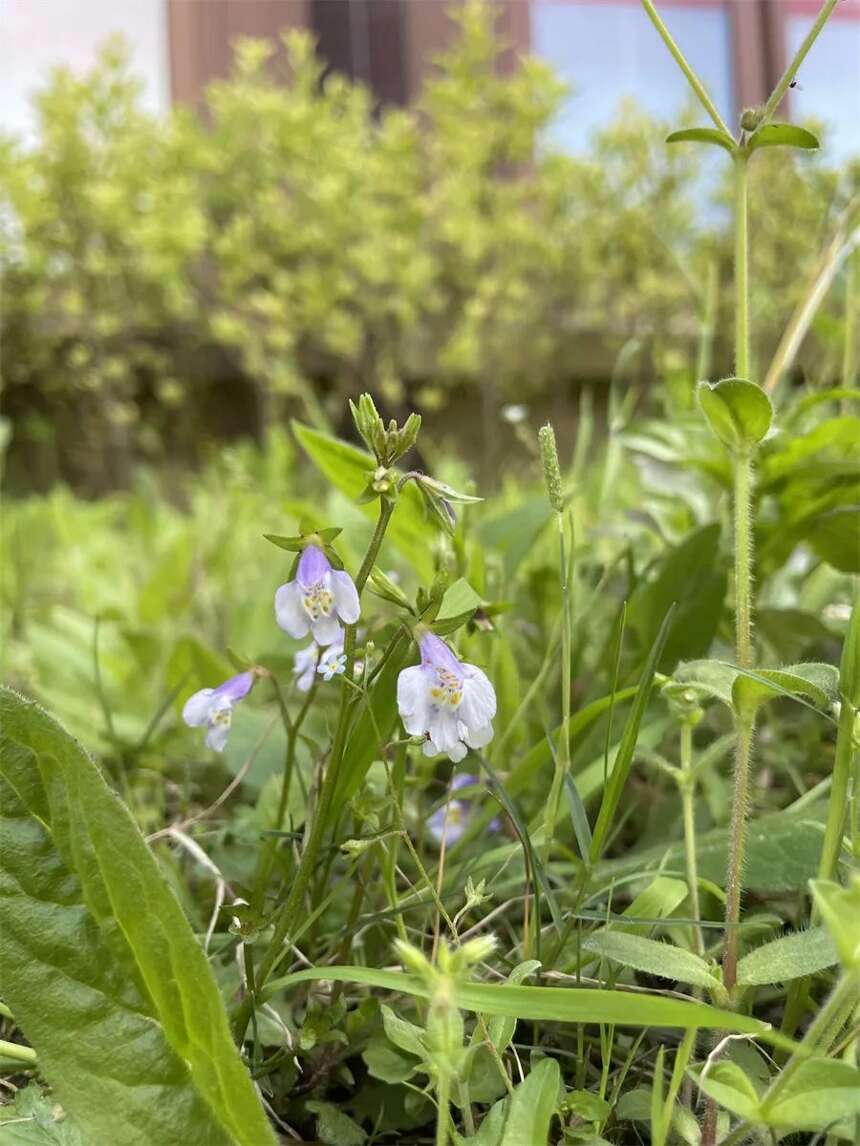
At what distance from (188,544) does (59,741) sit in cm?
112

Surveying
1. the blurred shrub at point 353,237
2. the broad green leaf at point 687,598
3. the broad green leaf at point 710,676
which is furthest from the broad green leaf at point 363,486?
the blurred shrub at point 353,237

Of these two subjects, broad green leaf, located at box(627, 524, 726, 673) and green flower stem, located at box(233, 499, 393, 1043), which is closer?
green flower stem, located at box(233, 499, 393, 1043)

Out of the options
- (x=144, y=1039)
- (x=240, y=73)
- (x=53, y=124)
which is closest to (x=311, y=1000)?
(x=144, y=1039)

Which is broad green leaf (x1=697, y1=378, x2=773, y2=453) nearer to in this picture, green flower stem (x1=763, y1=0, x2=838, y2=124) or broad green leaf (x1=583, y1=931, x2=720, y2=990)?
green flower stem (x1=763, y1=0, x2=838, y2=124)

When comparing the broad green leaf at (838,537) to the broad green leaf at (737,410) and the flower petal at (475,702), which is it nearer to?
the broad green leaf at (737,410)

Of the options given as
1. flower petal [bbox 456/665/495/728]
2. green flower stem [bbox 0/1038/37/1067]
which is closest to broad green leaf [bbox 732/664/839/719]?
flower petal [bbox 456/665/495/728]

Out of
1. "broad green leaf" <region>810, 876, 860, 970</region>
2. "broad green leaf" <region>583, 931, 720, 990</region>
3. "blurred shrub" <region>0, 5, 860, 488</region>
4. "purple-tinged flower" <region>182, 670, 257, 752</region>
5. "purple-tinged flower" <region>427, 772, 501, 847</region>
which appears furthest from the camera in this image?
"blurred shrub" <region>0, 5, 860, 488</region>

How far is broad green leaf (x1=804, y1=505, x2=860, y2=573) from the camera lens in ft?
2.56

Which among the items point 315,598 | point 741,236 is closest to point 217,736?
point 315,598

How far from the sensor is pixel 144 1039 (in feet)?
1.30

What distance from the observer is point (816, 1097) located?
332 millimetres

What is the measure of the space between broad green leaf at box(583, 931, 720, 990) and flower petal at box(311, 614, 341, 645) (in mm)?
173

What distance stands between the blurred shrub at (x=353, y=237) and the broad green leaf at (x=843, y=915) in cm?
290

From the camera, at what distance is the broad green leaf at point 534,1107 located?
1.20 feet
